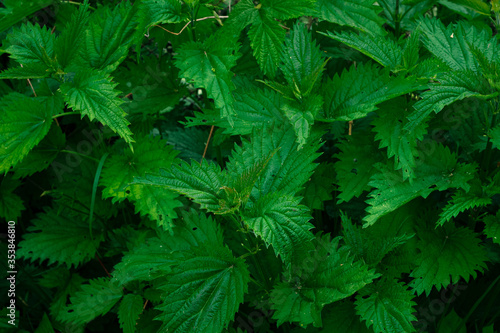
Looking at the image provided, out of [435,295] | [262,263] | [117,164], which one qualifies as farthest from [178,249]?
[435,295]

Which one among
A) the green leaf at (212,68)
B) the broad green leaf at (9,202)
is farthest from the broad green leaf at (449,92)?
the broad green leaf at (9,202)

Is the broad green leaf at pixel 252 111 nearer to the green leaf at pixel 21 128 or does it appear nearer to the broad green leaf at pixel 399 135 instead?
the broad green leaf at pixel 399 135

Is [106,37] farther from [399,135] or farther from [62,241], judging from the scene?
[399,135]

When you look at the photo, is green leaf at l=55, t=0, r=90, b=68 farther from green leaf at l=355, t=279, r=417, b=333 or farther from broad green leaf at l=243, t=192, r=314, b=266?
green leaf at l=355, t=279, r=417, b=333

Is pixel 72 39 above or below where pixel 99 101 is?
above

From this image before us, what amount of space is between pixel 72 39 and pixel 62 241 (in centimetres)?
94

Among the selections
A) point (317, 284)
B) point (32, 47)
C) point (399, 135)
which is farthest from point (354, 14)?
point (32, 47)

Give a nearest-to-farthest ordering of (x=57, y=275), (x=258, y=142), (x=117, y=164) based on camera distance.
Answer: (x=258, y=142), (x=117, y=164), (x=57, y=275)

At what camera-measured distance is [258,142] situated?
5.46 feet

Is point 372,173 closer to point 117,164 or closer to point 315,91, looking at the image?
point 315,91

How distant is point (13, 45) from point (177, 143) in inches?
36.9

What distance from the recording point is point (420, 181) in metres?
1.71

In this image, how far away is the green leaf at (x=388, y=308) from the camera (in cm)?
151

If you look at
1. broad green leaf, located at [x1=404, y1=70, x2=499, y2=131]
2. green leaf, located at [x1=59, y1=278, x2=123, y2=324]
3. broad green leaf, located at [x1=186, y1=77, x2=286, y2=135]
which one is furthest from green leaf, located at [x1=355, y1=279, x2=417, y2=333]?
green leaf, located at [x1=59, y1=278, x2=123, y2=324]
